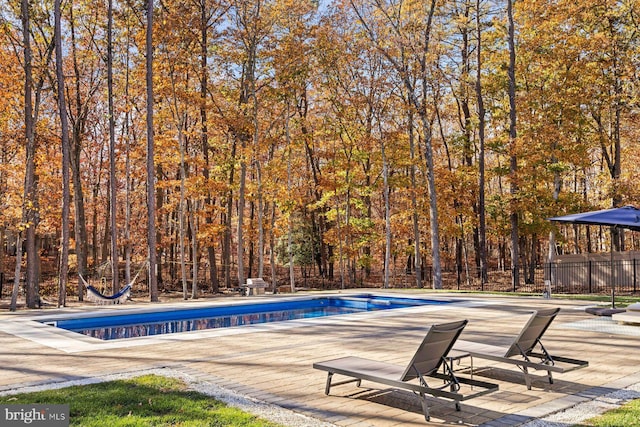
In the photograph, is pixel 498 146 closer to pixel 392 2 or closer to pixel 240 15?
pixel 392 2

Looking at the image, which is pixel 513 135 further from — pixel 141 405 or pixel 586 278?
pixel 141 405

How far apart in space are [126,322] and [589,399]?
996 centimetres

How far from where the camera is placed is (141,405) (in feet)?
15.8

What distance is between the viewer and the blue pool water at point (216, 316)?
37.9 ft

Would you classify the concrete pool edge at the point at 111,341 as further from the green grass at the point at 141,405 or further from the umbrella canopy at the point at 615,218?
the umbrella canopy at the point at 615,218

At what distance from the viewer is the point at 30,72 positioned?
14.7m

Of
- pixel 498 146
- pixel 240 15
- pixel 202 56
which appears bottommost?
pixel 498 146

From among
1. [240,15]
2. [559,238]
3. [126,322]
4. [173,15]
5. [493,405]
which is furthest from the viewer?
[559,238]

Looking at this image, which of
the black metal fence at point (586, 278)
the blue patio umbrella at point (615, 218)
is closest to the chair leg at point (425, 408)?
the blue patio umbrella at point (615, 218)

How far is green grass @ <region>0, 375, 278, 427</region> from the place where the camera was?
4320 mm

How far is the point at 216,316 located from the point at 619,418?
10545mm

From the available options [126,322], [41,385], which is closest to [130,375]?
[41,385]

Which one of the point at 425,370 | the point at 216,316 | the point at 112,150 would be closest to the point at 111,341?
the point at 216,316

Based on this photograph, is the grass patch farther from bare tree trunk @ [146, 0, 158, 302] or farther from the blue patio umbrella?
bare tree trunk @ [146, 0, 158, 302]
